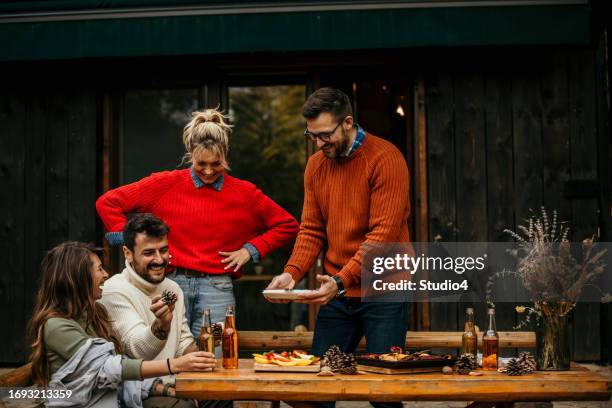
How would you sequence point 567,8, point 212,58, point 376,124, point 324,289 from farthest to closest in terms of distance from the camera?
point 376,124, point 212,58, point 567,8, point 324,289

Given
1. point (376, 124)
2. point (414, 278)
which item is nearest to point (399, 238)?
point (414, 278)

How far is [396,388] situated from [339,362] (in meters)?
0.29

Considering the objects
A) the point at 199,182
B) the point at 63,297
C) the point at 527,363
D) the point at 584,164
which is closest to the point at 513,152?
the point at 584,164

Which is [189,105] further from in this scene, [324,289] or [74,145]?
[324,289]

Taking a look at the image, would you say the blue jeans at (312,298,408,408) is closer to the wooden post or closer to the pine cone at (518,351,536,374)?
the pine cone at (518,351,536,374)

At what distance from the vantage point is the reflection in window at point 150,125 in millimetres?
7582

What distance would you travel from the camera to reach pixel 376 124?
7883 mm

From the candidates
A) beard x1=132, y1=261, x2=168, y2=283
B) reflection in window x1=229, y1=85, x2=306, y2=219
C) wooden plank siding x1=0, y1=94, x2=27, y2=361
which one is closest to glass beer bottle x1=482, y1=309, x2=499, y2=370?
beard x1=132, y1=261, x2=168, y2=283

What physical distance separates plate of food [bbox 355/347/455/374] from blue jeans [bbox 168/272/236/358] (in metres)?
1.33

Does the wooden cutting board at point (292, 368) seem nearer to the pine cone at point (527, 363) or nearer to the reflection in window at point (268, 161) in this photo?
the pine cone at point (527, 363)

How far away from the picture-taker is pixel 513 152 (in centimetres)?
706

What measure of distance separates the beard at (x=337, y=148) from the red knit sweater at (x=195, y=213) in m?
0.96

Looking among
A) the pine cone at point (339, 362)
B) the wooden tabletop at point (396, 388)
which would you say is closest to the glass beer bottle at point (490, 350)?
the wooden tabletop at point (396, 388)

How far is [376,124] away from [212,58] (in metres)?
1.66
